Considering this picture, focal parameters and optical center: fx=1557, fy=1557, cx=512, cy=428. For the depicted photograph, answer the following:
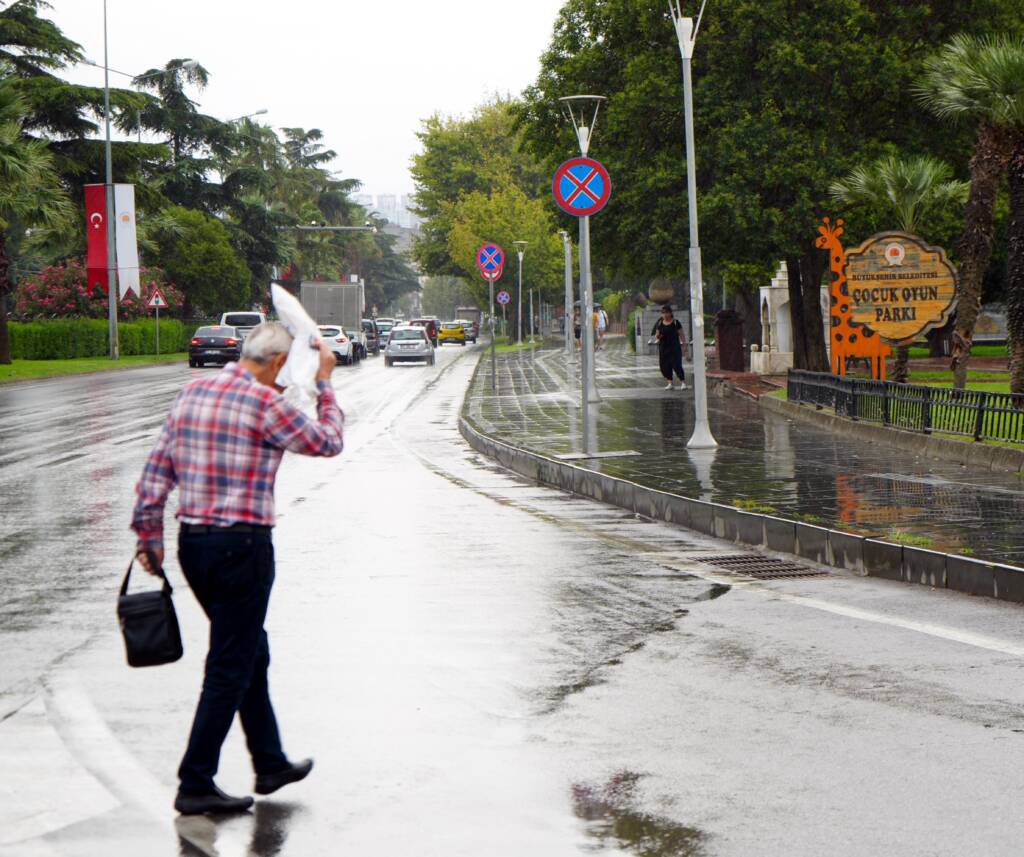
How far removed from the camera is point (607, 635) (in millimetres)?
8227

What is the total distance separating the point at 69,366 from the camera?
4991cm

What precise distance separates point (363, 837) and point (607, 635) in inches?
134

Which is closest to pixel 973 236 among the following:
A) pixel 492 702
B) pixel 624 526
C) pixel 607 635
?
pixel 624 526

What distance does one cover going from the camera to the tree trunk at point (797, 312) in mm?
33219

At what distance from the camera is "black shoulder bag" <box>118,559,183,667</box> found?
17.5 ft

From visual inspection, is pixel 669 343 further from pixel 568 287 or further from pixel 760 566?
pixel 760 566

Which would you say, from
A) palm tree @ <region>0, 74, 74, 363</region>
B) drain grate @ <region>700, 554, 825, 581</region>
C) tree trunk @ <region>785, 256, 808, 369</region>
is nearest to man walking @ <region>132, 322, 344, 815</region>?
drain grate @ <region>700, 554, 825, 581</region>

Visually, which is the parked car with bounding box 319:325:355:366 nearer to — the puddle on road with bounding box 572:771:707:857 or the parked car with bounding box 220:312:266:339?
the parked car with bounding box 220:312:266:339

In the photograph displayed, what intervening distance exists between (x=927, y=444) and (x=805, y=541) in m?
6.84

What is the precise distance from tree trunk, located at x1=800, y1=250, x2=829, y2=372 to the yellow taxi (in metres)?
65.5

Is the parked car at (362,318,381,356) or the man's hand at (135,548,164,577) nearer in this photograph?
the man's hand at (135,548,164,577)

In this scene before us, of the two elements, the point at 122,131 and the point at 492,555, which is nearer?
the point at 492,555

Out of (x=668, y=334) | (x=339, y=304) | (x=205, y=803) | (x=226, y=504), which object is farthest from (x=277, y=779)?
(x=339, y=304)

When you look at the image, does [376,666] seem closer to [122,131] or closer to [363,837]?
[363,837]
